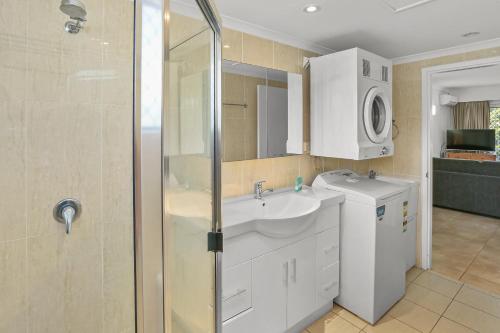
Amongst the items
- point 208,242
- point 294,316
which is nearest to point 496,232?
point 294,316

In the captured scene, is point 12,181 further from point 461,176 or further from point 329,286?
point 461,176

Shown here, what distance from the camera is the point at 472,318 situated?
2.09 meters

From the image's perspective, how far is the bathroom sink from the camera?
60.6 inches

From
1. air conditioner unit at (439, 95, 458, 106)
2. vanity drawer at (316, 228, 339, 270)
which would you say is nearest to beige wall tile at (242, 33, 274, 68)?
vanity drawer at (316, 228, 339, 270)

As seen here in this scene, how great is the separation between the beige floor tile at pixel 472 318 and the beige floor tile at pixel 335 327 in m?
0.76

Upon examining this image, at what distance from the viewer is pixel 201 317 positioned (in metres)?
1.06

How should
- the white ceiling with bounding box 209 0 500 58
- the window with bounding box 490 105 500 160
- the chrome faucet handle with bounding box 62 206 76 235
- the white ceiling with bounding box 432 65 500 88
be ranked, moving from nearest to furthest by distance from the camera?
the chrome faucet handle with bounding box 62 206 76 235 → the white ceiling with bounding box 209 0 500 58 → the white ceiling with bounding box 432 65 500 88 → the window with bounding box 490 105 500 160

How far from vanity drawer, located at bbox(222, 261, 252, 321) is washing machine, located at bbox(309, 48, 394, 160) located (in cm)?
121

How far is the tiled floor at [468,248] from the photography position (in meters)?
2.71

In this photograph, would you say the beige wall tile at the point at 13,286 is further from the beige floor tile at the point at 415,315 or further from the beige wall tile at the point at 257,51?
the beige floor tile at the point at 415,315

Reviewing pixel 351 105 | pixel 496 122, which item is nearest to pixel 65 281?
pixel 351 105

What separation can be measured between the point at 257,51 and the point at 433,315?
241cm

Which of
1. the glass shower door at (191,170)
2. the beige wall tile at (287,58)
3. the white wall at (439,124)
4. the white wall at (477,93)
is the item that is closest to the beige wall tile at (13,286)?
the glass shower door at (191,170)

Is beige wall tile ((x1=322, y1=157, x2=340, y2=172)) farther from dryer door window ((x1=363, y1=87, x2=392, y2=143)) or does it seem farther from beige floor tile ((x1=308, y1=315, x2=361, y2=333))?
beige floor tile ((x1=308, y1=315, x2=361, y2=333))
